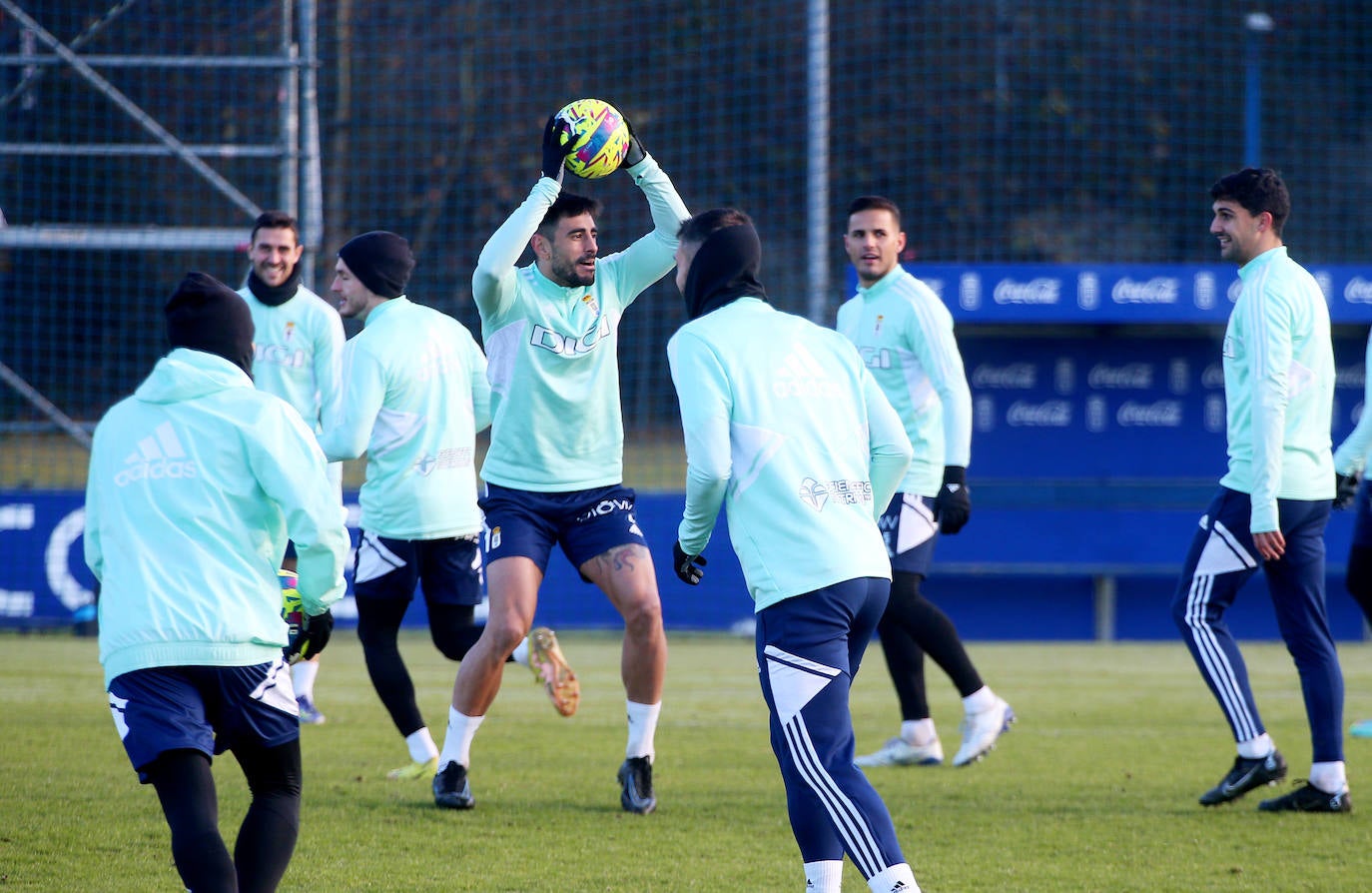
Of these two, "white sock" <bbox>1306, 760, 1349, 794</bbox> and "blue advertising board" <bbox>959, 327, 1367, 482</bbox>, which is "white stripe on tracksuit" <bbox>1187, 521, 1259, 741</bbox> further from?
"blue advertising board" <bbox>959, 327, 1367, 482</bbox>

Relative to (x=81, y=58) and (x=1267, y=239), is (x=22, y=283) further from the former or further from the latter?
(x=1267, y=239)

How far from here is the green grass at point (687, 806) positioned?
5098 millimetres

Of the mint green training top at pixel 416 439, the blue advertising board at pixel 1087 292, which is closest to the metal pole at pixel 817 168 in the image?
the blue advertising board at pixel 1087 292

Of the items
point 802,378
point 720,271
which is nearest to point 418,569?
point 720,271

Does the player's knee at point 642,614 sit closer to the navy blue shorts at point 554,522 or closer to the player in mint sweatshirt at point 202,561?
the navy blue shorts at point 554,522

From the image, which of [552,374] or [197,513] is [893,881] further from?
[552,374]

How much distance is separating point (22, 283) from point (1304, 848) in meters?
17.9

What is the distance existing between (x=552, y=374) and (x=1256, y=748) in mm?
2972

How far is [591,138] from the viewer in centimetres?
562

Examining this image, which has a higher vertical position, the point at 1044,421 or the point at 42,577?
the point at 1044,421

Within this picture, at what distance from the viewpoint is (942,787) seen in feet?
21.9

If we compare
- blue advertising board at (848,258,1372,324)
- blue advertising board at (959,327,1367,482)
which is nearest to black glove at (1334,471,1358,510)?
blue advertising board at (848,258,1372,324)

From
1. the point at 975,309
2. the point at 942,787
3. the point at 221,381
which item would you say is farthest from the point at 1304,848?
the point at 975,309

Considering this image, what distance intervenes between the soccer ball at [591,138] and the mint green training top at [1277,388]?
2311 millimetres
